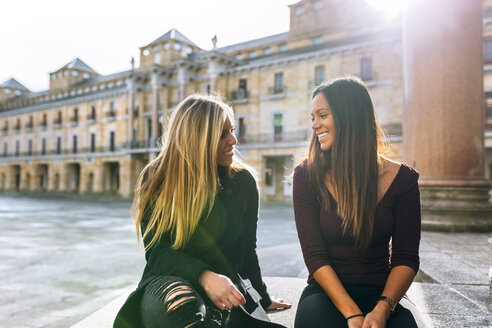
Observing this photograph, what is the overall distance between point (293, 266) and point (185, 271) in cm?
329

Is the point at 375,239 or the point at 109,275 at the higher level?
the point at 375,239

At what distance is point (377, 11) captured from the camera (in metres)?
29.1

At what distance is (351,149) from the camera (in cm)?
186

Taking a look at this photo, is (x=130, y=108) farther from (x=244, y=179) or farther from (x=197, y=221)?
(x=197, y=221)

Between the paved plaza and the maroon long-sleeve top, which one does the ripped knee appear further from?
the paved plaza

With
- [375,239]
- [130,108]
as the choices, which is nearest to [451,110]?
[375,239]

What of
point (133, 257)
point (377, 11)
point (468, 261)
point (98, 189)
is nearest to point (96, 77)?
point (98, 189)

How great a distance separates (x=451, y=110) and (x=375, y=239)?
4.55m

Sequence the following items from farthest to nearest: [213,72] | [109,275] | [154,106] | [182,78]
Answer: [154,106], [182,78], [213,72], [109,275]

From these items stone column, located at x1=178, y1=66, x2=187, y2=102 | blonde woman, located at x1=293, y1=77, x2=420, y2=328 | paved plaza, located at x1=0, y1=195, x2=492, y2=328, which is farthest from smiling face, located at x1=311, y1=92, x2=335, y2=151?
stone column, located at x1=178, y1=66, x2=187, y2=102

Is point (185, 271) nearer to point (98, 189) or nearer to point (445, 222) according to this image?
point (445, 222)

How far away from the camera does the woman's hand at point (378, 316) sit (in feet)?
5.03

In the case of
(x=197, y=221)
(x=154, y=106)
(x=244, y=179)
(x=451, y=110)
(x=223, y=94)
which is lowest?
(x=197, y=221)

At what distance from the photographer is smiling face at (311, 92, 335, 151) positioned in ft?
6.22
